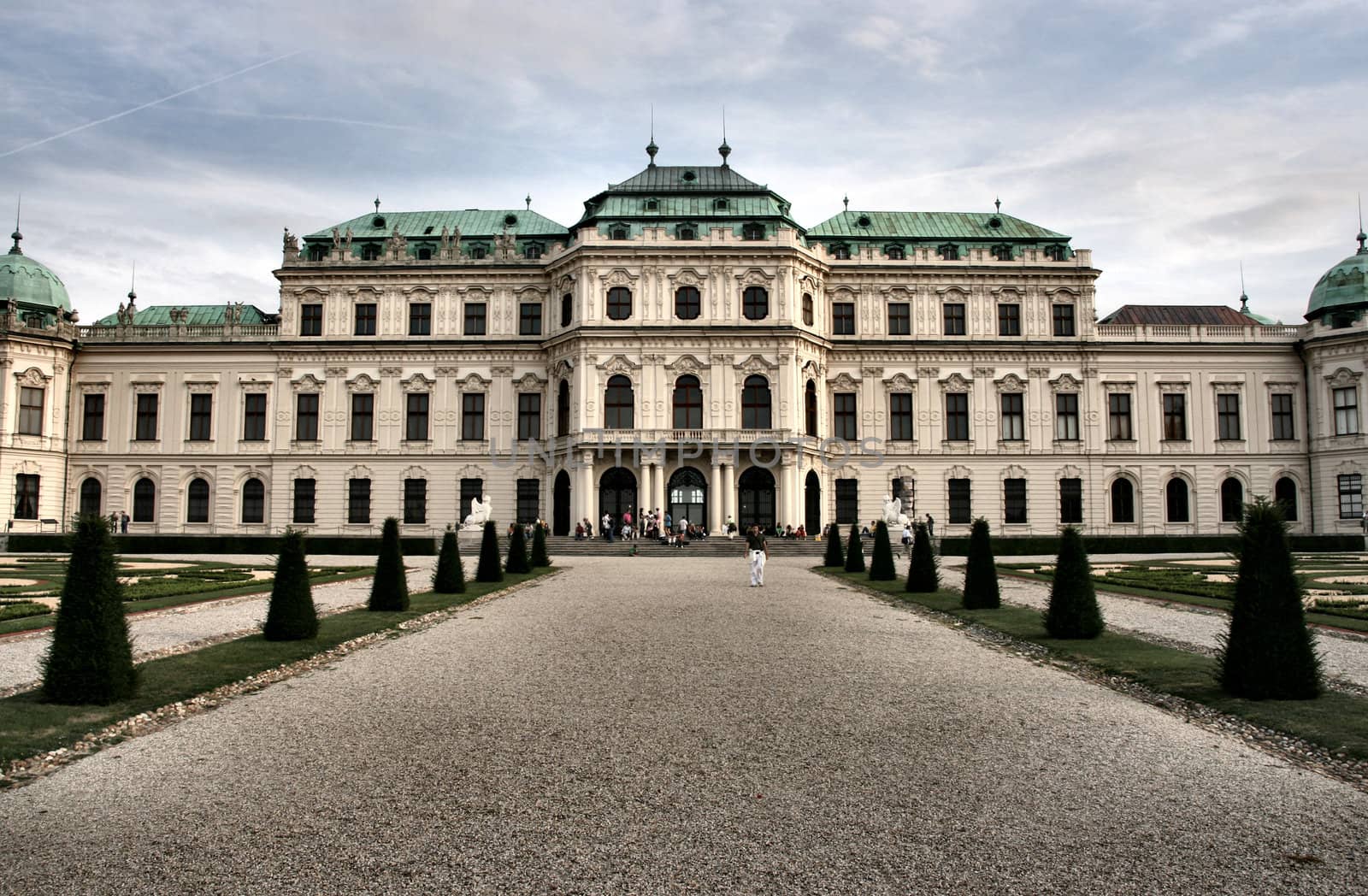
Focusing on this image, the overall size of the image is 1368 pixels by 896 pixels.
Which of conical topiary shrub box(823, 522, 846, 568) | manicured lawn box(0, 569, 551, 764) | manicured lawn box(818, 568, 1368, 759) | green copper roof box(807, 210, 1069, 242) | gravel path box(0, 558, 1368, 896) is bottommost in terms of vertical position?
gravel path box(0, 558, 1368, 896)

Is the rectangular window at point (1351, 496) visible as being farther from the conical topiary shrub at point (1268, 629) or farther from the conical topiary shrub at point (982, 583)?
the conical topiary shrub at point (1268, 629)

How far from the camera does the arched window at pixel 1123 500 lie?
5144 cm

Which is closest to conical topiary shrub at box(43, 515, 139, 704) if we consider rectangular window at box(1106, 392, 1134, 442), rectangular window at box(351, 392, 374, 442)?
rectangular window at box(351, 392, 374, 442)

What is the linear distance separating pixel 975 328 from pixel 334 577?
3616 cm

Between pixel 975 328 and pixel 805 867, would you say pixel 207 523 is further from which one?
pixel 805 867

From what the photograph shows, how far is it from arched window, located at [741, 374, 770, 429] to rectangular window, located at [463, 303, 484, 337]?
13.9 meters

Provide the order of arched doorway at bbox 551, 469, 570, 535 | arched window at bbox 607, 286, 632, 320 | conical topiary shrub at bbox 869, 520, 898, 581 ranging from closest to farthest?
conical topiary shrub at bbox 869, 520, 898, 581 → arched window at bbox 607, 286, 632, 320 → arched doorway at bbox 551, 469, 570, 535

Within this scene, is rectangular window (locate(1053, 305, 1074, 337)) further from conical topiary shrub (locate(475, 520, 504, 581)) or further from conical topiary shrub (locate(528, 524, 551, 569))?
conical topiary shrub (locate(475, 520, 504, 581))

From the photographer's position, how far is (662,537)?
44344 millimetres

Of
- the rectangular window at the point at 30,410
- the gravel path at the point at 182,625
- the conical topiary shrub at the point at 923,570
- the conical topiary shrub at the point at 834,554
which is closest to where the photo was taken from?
the gravel path at the point at 182,625

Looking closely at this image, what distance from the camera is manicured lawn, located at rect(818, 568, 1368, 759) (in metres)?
8.59

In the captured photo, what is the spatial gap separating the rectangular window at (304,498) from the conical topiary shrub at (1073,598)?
4362 centimetres

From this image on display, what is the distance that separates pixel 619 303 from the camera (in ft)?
162

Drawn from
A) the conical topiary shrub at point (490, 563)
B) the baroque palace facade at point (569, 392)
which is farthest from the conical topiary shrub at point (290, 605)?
the baroque palace facade at point (569, 392)
